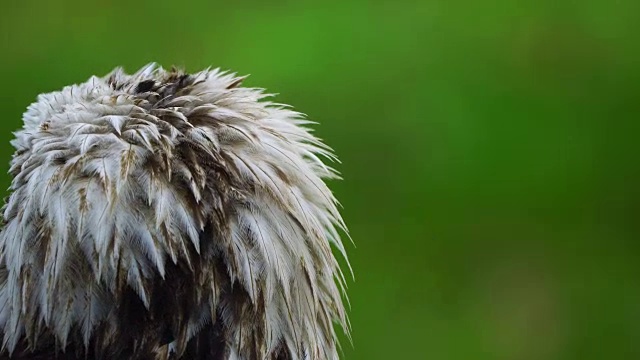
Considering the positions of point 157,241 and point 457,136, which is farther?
point 457,136

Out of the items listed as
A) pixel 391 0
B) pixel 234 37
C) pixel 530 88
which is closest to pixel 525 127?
pixel 530 88

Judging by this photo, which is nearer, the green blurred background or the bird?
the bird

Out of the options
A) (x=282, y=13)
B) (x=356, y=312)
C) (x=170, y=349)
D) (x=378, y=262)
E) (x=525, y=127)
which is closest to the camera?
(x=170, y=349)

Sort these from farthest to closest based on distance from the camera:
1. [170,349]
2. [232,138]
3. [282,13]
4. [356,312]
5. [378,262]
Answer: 1. [282,13]
2. [378,262]
3. [356,312]
4. [232,138]
5. [170,349]

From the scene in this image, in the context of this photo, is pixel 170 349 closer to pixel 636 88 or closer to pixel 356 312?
pixel 356 312
